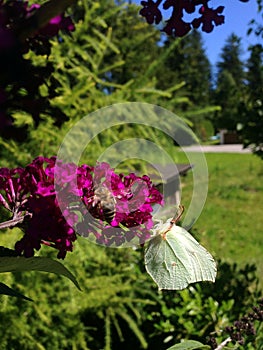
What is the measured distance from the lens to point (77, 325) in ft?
7.21

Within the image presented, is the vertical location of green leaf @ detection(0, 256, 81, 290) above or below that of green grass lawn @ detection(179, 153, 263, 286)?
above

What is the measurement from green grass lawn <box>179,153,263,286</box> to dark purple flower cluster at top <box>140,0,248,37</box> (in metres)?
1.84

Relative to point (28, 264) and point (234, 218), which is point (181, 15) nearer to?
point (28, 264)

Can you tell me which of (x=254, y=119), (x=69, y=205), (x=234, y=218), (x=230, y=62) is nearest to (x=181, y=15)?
(x=69, y=205)

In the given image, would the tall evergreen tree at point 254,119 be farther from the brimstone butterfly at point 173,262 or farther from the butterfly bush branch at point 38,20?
the butterfly bush branch at point 38,20

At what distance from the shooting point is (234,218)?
623 centimetres

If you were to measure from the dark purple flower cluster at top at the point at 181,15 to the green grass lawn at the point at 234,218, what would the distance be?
1836 mm

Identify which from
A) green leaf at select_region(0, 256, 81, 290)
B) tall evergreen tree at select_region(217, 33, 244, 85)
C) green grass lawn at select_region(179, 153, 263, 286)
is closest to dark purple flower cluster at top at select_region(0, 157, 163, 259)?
green leaf at select_region(0, 256, 81, 290)

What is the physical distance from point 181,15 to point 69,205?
22cm

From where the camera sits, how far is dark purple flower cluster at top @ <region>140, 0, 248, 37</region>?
0.46m

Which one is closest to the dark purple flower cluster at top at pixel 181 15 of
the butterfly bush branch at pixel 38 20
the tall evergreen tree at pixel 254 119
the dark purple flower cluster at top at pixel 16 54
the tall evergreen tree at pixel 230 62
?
the dark purple flower cluster at top at pixel 16 54

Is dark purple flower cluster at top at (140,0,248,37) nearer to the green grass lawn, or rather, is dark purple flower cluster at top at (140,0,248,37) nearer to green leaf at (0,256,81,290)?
Result: green leaf at (0,256,81,290)

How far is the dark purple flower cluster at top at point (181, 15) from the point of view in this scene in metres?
0.46

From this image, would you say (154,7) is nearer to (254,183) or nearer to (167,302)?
(167,302)
